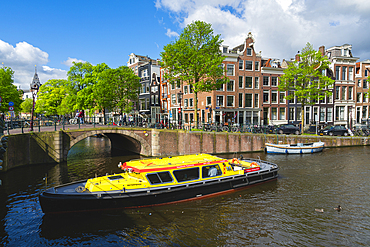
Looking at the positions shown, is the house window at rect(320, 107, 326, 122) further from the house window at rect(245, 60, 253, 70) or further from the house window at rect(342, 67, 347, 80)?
the house window at rect(245, 60, 253, 70)

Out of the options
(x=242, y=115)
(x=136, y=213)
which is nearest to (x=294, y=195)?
(x=136, y=213)

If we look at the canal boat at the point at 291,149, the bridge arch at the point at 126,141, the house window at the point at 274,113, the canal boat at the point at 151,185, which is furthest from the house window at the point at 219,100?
the canal boat at the point at 151,185

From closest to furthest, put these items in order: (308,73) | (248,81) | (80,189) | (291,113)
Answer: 1. (80,189)
2. (308,73)
3. (248,81)
4. (291,113)

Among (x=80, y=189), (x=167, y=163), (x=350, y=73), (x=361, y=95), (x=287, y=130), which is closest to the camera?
(x=80, y=189)

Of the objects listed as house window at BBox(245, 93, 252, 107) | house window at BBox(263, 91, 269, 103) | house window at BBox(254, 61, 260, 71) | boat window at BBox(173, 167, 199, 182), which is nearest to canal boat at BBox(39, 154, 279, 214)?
boat window at BBox(173, 167, 199, 182)

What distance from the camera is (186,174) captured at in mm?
13586

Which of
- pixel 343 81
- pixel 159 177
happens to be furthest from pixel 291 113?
pixel 159 177

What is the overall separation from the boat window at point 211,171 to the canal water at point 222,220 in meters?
1.50

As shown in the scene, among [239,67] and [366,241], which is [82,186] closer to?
[366,241]

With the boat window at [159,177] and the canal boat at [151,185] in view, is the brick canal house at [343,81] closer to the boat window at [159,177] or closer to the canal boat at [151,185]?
the canal boat at [151,185]

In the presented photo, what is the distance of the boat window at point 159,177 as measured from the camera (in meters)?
12.7

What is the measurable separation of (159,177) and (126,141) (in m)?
20.9

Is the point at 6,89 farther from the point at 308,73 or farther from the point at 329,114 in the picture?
the point at 329,114

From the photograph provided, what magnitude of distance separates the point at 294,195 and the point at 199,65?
18732 mm
